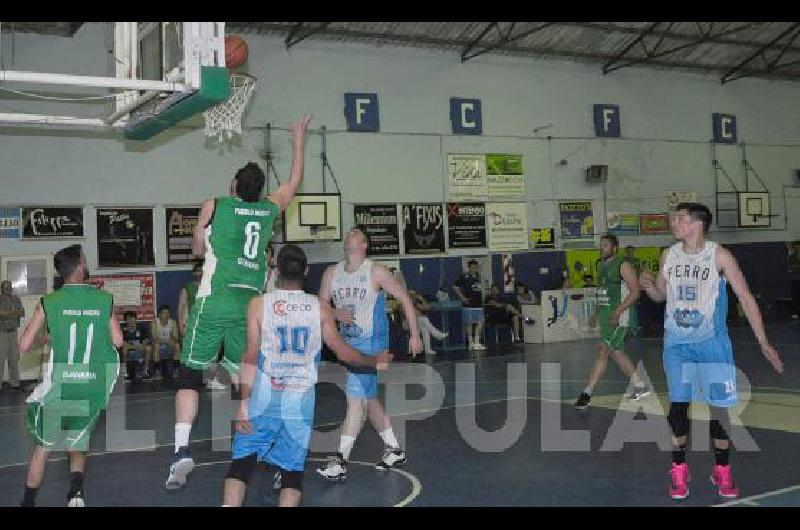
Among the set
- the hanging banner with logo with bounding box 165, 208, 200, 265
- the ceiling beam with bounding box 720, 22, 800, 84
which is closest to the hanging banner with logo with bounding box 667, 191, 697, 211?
the ceiling beam with bounding box 720, 22, 800, 84

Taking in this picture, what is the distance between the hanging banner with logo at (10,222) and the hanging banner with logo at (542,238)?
12.6 metres

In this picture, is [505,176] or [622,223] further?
[622,223]

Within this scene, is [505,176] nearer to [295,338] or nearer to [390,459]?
[390,459]

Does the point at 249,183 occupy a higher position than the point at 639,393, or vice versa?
the point at 249,183

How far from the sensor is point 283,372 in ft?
17.7

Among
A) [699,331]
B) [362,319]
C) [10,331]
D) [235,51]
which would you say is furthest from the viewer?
[10,331]

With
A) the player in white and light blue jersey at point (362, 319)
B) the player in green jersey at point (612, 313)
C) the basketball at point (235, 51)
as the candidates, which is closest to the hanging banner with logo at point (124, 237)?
the basketball at point (235, 51)

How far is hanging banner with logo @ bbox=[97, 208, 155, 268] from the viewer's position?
58.7ft

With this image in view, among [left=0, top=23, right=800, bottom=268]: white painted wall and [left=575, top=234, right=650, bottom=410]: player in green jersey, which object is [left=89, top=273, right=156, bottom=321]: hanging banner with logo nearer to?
[left=0, top=23, right=800, bottom=268]: white painted wall

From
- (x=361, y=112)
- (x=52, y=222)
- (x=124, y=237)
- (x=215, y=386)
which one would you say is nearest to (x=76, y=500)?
(x=215, y=386)

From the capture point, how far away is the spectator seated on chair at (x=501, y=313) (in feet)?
68.6

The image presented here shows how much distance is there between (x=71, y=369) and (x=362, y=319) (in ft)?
8.05
